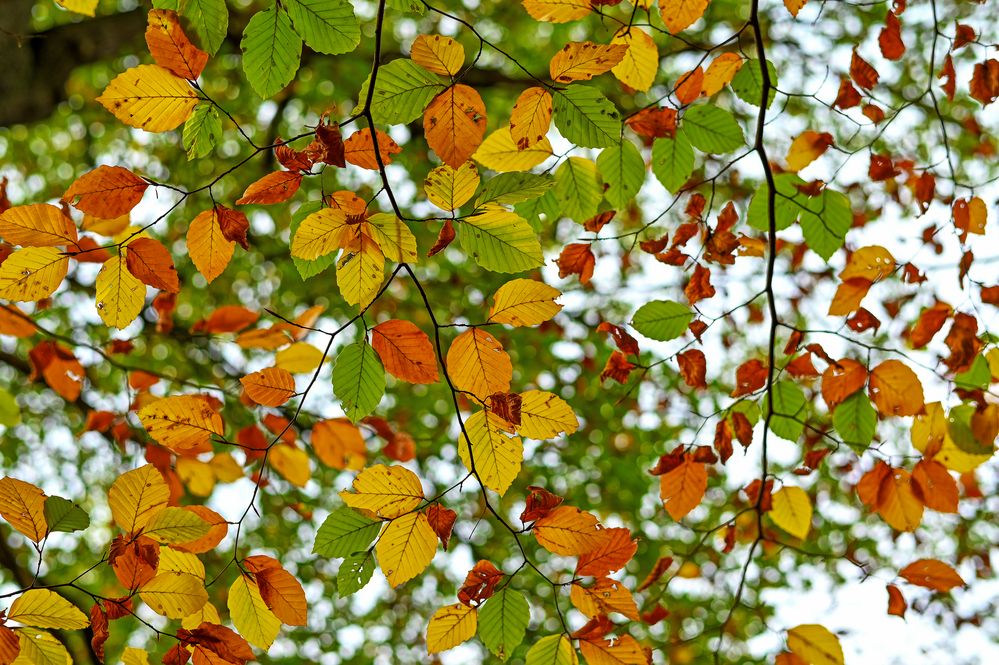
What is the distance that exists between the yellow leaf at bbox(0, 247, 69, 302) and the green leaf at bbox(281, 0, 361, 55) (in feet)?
1.94

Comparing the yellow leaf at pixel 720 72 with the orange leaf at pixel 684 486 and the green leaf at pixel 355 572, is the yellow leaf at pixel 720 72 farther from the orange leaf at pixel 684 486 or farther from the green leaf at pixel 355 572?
the green leaf at pixel 355 572

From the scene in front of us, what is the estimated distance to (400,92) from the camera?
1212 millimetres

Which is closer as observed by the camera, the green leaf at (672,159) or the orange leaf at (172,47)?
the orange leaf at (172,47)

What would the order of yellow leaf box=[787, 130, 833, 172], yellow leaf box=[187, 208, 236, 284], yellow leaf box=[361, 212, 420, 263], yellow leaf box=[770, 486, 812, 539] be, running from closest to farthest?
yellow leaf box=[361, 212, 420, 263] → yellow leaf box=[187, 208, 236, 284] → yellow leaf box=[770, 486, 812, 539] → yellow leaf box=[787, 130, 833, 172]

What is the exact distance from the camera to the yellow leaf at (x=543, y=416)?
1.40 m

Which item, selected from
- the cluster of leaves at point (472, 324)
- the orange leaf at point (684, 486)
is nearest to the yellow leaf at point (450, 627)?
the cluster of leaves at point (472, 324)

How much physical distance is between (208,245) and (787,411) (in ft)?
4.81

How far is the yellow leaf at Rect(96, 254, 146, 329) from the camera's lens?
1.31m

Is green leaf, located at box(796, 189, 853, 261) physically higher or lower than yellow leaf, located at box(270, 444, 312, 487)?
higher

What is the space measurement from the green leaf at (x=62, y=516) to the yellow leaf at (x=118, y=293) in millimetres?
318

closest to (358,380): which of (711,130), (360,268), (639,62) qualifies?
(360,268)

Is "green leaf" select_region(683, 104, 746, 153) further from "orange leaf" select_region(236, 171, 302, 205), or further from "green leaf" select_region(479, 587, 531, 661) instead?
"green leaf" select_region(479, 587, 531, 661)

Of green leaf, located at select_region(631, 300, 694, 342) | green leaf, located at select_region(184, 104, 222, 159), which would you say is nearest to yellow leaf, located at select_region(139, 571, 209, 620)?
green leaf, located at select_region(184, 104, 222, 159)

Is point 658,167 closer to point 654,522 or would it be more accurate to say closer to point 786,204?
point 786,204
